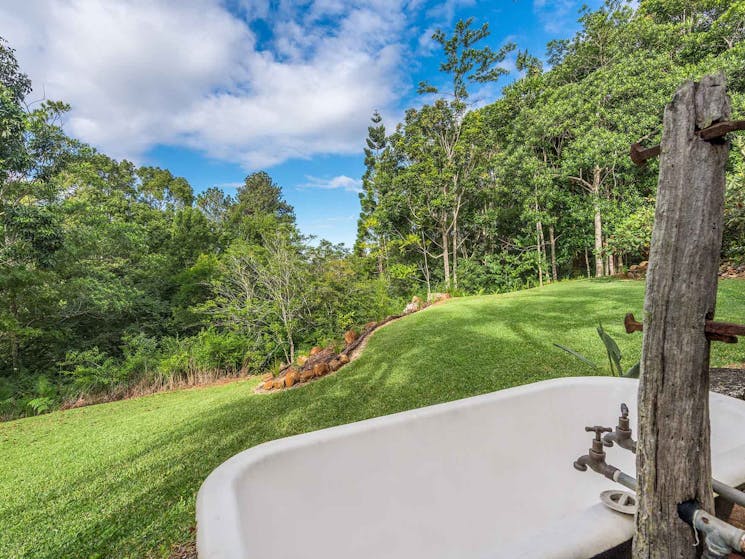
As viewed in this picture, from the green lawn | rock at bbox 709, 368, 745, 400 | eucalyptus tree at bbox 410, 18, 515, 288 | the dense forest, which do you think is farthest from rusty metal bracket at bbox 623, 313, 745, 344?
eucalyptus tree at bbox 410, 18, 515, 288

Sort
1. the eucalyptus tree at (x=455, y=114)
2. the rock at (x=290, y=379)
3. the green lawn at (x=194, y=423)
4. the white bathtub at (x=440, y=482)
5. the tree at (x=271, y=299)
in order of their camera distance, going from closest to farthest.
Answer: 1. the white bathtub at (x=440, y=482)
2. the green lawn at (x=194, y=423)
3. the rock at (x=290, y=379)
4. the tree at (x=271, y=299)
5. the eucalyptus tree at (x=455, y=114)

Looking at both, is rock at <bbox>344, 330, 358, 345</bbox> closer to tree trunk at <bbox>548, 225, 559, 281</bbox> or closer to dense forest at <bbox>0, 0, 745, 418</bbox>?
dense forest at <bbox>0, 0, 745, 418</bbox>

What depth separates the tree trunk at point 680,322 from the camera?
644mm

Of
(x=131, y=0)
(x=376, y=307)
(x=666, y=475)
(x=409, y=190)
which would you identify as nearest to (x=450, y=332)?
(x=376, y=307)

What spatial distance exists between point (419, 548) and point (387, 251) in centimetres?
1073

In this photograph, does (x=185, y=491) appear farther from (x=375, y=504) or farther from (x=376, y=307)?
(x=376, y=307)

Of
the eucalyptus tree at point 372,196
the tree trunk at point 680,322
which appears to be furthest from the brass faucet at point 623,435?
the eucalyptus tree at point 372,196

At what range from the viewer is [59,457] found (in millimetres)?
2330

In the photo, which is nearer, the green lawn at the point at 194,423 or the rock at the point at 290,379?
the green lawn at the point at 194,423

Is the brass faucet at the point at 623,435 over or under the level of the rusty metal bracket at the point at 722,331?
under

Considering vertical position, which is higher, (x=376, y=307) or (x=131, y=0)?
(x=131, y=0)

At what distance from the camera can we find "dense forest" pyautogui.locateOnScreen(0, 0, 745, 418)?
16.9ft

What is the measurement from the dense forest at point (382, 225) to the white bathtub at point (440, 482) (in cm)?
298

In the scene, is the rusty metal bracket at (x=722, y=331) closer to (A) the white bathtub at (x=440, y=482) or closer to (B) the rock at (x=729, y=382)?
(A) the white bathtub at (x=440, y=482)
